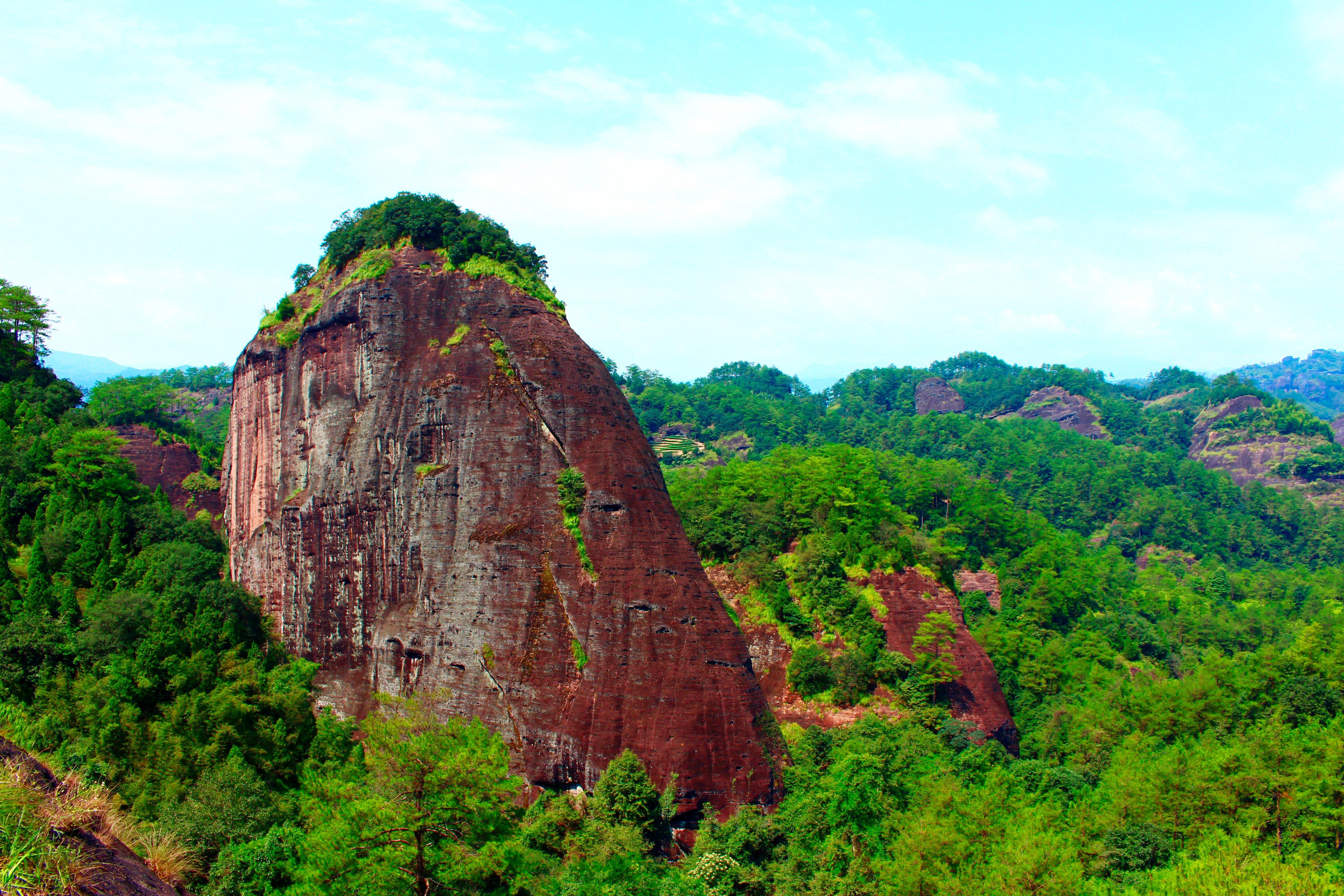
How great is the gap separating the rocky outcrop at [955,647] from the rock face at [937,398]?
9107 cm

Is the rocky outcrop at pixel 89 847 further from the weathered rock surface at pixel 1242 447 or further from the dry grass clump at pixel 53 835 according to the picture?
Answer: the weathered rock surface at pixel 1242 447

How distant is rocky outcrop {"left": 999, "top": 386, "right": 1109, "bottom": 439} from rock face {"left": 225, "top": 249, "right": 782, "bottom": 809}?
102031 millimetres

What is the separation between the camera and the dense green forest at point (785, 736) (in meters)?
18.2

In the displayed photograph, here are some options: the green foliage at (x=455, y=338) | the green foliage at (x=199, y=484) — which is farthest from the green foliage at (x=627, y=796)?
the green foliage at (x=199, y=484)

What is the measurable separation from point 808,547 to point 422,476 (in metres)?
17.2

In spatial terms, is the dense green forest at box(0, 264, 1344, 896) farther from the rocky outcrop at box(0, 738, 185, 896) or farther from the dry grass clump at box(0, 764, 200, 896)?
the rocky outcrop at box(0, 738, 185, 896)

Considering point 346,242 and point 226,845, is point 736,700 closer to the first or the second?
point 226,845

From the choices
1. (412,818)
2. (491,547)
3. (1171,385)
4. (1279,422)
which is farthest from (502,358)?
(1171,385)

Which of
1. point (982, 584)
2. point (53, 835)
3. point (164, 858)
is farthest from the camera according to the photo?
point (982, 584)

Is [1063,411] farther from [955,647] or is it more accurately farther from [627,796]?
[627,796]

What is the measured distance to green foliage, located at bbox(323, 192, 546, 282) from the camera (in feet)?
102

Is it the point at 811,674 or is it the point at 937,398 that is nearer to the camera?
the point at 811,674

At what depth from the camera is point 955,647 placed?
34875mm

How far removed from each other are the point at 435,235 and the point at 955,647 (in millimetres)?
25231
